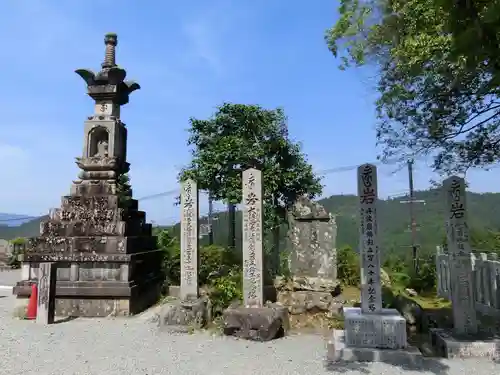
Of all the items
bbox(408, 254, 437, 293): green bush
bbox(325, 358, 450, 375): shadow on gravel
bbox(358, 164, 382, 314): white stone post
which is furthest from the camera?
bbox(408, 254, 437, 293): green bush

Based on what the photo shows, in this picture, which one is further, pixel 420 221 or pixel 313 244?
pixel 420 221

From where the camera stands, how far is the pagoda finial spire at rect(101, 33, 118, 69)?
10539 millimetres

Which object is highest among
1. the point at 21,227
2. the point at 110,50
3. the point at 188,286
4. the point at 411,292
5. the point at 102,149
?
the point at 110,50

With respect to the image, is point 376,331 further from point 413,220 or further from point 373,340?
point 413,220

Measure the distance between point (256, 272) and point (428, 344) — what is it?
3.10 metres

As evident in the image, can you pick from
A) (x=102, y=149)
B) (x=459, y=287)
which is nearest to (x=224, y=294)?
(x=459, y=287)

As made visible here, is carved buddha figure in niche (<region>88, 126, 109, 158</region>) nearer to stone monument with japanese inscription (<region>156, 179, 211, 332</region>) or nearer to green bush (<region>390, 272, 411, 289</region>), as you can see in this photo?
stone monument with japanese inscription (<region>156, 179, 211, 332</region>)

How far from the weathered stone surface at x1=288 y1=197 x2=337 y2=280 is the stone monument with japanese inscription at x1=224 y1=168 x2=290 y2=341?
3449 millimetres

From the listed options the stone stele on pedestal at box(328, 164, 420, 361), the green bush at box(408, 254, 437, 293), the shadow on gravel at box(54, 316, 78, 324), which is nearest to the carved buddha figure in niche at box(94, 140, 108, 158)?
the shadow on gravel at box(54, 316, 78, 324)

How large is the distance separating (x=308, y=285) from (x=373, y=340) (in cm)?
348

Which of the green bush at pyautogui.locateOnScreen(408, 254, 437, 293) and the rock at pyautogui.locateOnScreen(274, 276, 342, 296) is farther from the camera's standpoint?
the green bush at pyautogui.locateOnScreen(408, 254, 437, 293)

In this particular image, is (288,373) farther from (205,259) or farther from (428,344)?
(205,259)

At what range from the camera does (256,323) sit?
260 inches

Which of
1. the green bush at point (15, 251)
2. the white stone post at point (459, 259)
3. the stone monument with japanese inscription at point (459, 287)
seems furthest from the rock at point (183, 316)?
the green bush at point (15, 251)
